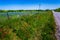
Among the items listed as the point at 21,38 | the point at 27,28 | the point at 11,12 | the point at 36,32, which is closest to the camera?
the point at 21,38

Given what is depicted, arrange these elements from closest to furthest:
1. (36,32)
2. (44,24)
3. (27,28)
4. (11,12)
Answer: (27,28), (36,32), (11,12), (44,24)

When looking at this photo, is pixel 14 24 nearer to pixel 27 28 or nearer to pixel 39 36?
pixel 27 28

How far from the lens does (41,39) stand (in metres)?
15.9

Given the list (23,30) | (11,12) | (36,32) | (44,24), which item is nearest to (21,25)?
(23,30)

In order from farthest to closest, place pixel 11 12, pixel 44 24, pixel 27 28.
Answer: pixel 44 24
pixel 11 12
pixel 27 28

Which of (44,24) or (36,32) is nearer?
(36,32)

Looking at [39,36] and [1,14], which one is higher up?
[1,14]

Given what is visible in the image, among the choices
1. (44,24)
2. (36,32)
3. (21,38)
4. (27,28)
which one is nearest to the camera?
(21,38)

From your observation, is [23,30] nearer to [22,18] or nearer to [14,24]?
[14,24]

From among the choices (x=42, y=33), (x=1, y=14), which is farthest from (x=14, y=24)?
(x=42, y=33)

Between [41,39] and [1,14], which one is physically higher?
[1,14]

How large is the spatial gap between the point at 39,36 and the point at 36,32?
0.99 feet

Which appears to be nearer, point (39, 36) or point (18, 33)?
point (18, 33)

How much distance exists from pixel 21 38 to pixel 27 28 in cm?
126
